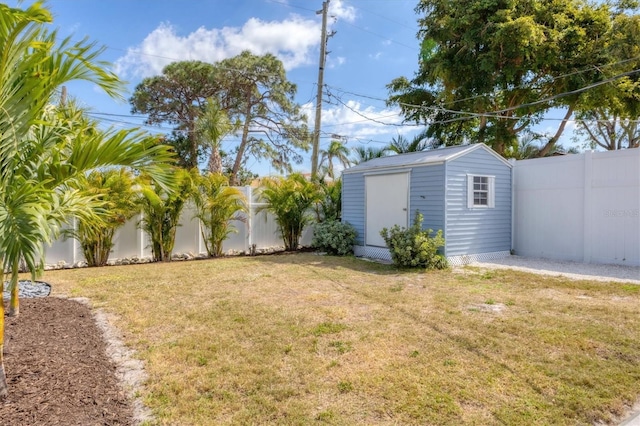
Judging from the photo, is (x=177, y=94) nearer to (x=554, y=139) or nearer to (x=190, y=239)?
(x=190, y=239)

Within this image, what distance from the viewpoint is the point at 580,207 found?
822 cm

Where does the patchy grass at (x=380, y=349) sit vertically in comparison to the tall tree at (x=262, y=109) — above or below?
below

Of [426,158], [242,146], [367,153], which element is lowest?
[426,158]

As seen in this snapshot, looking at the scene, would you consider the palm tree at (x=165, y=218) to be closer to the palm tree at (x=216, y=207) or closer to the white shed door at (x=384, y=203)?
the palm tree at (x=216, y=207)

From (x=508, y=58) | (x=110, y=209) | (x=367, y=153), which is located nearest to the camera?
(x=110, y=209)

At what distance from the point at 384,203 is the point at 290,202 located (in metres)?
2.43

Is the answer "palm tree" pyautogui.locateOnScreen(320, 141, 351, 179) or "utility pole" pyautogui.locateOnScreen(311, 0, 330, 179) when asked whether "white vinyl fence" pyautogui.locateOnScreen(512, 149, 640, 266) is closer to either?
"utility pole" pyautogui.locateOnScreen(311, 0, 330, 179)

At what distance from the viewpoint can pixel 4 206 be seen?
2176 mm

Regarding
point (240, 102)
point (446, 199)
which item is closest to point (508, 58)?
point (446, 199)

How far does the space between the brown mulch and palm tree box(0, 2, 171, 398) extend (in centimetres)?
22

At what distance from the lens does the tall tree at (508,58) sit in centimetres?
1224

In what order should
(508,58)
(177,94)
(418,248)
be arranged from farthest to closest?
(177,94) → (508,58) → (418,248)

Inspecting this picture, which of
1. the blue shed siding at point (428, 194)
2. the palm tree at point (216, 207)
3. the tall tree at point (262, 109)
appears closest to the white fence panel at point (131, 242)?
the palm tree at point (216, 207)

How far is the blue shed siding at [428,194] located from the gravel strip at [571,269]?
1284 millimetres
